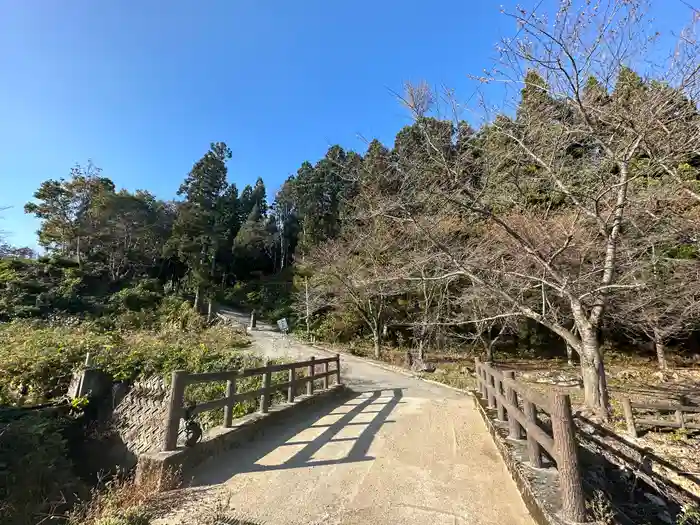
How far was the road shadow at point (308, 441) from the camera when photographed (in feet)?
13.4

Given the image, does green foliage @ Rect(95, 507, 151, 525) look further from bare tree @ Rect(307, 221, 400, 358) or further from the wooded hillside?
bare tree @ Rect(307, 221, 400, 358)

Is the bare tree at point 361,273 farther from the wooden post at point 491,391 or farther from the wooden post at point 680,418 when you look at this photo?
the wooden post at point 680,418

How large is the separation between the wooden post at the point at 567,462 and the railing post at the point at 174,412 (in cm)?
368

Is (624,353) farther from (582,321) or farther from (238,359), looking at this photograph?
(238,359)

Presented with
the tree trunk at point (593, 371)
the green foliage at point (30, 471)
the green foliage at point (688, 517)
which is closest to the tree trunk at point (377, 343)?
the tree trunk at point (593, 371)

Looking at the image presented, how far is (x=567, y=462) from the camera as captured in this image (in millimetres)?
2725

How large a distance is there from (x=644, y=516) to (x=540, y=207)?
31.6ft

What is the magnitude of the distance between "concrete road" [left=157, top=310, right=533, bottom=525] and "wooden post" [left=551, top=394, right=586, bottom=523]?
50cm

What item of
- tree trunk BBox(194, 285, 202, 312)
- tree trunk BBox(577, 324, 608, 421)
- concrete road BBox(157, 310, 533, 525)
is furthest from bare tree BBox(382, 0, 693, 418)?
tree trunk BBox(194, 285, 202, 312)

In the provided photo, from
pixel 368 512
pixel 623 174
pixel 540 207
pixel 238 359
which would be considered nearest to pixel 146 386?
pixel 238 359

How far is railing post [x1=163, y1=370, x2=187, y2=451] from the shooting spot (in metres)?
3.99

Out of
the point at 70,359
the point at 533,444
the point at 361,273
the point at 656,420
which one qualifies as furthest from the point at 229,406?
the point at 361,273

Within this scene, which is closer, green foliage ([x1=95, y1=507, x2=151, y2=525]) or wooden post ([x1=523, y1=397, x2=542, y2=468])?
green foliage ([x1=95, y1=507, x2=151, y2=525])

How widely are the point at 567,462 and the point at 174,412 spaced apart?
150 inches
